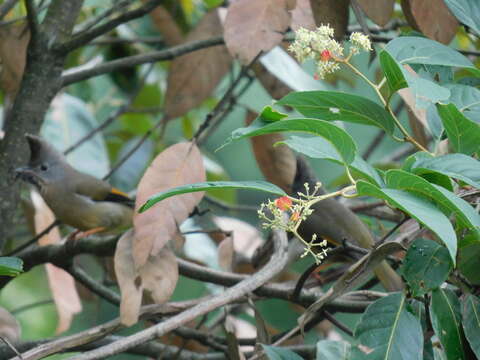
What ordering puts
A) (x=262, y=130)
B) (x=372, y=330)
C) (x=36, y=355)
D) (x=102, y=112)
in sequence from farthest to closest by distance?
Result: (x=102, y=112) → (x=36, y=355) → (x=372, y=330) → (x=262, y=130)

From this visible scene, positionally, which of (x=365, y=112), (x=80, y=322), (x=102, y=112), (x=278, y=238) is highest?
(x=365, y=112)

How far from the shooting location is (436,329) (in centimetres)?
125

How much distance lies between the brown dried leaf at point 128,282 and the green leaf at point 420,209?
2.40ft

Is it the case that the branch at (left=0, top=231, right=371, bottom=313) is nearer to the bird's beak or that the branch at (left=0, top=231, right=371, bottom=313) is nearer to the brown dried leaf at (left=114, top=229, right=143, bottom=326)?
the brown dried leaf at (left=114, top=229, right=143, bottom=326)

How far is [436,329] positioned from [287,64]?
112 cm

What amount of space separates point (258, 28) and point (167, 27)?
1423 mm

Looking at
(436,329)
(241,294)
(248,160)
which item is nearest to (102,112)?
(248,160)

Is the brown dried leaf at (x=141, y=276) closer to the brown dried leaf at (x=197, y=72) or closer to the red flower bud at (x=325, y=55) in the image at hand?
the red flower bud at (x=325, y=55)

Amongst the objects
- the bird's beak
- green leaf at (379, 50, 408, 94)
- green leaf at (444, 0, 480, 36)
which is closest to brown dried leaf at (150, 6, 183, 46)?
the bird's beak

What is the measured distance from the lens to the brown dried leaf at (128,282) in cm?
160

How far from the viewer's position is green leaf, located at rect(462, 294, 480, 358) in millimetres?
1242

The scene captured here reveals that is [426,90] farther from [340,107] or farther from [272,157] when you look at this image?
[272,157]

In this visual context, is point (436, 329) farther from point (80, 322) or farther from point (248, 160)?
point (248, 160)

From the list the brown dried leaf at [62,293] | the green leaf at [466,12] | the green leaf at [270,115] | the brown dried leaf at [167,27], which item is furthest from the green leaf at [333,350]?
the brown dried leaf at [167,27]
